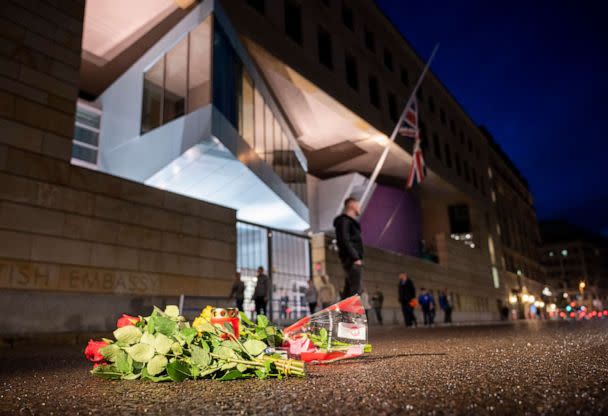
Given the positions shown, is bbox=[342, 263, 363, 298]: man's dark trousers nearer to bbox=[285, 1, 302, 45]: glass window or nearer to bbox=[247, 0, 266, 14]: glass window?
bbox=[247, 0, 266, 14]: glass window

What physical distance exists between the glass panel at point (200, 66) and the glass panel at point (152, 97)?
5.81 feet

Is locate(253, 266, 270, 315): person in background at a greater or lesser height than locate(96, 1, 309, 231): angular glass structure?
lesser

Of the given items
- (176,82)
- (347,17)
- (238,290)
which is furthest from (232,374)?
(347,17)

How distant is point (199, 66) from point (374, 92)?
14.0 m

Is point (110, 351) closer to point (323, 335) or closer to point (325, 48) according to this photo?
point (323, 335)

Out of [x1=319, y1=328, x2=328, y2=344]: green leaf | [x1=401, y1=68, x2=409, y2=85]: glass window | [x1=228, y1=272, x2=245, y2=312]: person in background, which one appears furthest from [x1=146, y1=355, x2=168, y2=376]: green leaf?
[x1=401, y1=68, x2=409, y2=85]: glass window

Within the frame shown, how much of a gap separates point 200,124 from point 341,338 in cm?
1013

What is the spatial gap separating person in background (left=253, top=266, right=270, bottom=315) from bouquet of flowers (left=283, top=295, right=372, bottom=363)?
8.52 m

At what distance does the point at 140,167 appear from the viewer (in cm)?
1455

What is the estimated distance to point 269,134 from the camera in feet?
60.7

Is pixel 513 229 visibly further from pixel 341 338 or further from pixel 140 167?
pixel 341 338

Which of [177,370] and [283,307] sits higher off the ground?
[283,307]

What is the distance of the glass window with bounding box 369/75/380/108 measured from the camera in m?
24.9

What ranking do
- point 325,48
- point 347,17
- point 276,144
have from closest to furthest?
point 276,144 < point 325,48 < point 347,17
